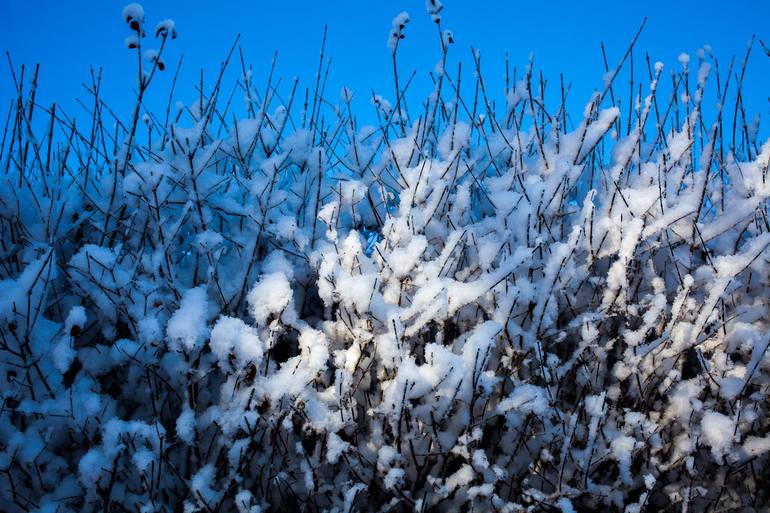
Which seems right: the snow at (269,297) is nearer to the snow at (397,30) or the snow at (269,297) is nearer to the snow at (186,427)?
the snow at (186,427)

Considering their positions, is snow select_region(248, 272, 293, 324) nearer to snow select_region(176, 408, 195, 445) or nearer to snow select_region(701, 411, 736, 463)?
snow select_region(176, 408, 195, 445)

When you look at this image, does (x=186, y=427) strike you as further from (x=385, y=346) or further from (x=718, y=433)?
(x=718, y=433)

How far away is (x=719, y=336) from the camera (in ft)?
5.92

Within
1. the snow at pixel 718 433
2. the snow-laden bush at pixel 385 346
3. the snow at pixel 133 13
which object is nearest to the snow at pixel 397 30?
the snow-laden bush at pixel 385 346

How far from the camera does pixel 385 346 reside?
1675 millimetres

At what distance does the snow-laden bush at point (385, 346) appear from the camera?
1.59m

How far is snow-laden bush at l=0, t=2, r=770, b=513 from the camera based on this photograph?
1589 millimetres

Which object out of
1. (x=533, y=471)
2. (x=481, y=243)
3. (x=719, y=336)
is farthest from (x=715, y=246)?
(x=533, y=471)

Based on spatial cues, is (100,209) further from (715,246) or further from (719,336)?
(715,246)

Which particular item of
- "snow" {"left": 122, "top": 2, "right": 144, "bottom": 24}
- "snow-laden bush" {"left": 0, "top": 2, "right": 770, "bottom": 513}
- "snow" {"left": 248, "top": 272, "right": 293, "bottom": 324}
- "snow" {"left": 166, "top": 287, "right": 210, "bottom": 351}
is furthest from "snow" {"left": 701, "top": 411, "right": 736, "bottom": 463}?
"snow" {"left": 122, "top": 2, "right": 144, "bottom": 24}

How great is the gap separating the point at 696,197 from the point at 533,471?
1.15m

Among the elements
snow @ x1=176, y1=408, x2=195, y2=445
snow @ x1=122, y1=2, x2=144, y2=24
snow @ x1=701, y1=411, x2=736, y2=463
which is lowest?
snow @ x1=701, y1=411, x2=736, y2=463

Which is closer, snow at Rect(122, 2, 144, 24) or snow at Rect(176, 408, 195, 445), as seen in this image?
snow at Rect(176, 408, 195, 445)

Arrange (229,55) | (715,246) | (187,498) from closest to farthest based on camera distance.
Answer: (187,498)
(715,246)
(229,55)
